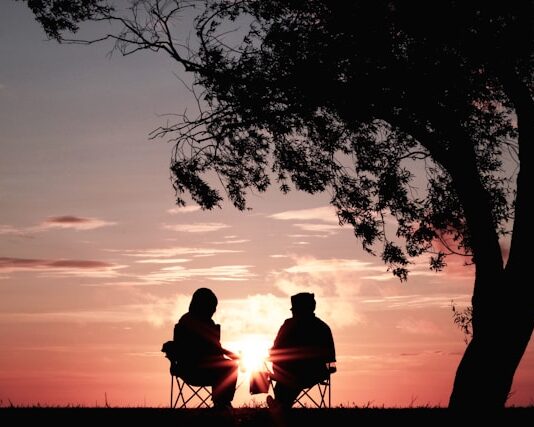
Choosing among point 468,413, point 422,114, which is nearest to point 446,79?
point 422,114

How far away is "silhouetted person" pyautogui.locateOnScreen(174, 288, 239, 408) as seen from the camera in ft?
35.7

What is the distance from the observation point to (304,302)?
448 inches

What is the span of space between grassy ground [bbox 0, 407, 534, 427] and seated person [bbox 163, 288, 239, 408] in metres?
0.51

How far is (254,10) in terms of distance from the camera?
13.2 m

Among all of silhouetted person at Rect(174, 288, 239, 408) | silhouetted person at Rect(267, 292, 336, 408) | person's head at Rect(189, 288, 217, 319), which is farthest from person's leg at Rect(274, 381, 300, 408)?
person's head at Rect(189, 288, 217, 319)

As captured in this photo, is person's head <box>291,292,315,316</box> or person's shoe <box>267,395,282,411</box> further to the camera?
person's head <box>291,292,315,316</box>

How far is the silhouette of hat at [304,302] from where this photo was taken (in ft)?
37.3

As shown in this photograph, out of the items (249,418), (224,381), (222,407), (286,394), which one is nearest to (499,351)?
(286,394)

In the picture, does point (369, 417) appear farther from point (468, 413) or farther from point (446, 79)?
point (446, 79)

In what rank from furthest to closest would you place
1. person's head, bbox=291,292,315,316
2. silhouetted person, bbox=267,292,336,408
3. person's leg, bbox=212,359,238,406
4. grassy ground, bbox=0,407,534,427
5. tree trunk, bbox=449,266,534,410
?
person's head, bbox=291,292,315,316 < silhouetted person, bbox=267,292,336,408 < person's leg, bbox=212,359,238,406 < tree trunk, bbox=449,266,534,410 < grassy ground, bbox=0,407,534,427

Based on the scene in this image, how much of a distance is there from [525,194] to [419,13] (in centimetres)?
297

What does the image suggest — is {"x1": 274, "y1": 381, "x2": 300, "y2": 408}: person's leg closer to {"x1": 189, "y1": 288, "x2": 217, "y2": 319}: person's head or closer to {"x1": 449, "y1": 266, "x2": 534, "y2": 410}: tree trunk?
{"x1": 189, "y1": 288, "x2": 217, "y2": 319}: person's head

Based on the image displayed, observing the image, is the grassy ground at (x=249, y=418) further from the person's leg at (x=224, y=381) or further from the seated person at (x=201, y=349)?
the seated person at (x=201, y=349)

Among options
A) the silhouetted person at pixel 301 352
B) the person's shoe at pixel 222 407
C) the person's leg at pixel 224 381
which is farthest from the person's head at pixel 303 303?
the person's shoe at pixel 222 407
